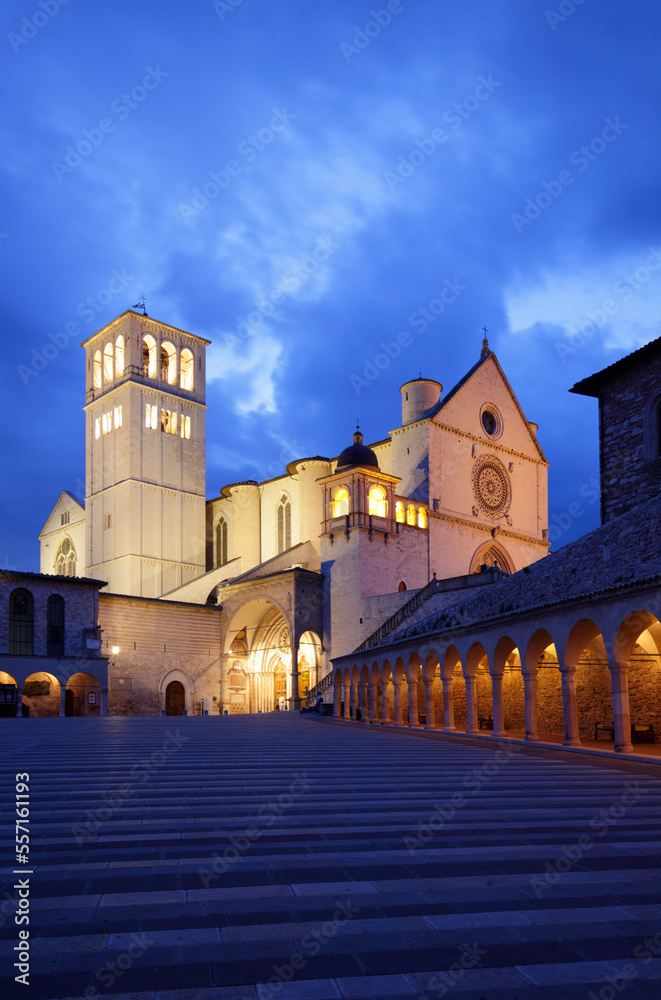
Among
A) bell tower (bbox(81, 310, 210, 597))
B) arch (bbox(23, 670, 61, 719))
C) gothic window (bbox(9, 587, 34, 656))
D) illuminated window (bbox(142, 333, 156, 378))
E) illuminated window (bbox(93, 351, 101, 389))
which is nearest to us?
gothic window (bbox(9, 587, 34, 656))

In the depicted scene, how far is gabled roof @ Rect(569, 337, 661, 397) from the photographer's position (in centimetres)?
2261

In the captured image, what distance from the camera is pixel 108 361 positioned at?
6241 cm

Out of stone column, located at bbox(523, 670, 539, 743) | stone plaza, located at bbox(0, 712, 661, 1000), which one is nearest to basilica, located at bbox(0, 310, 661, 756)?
stone column, located at bbox(523, 670, 539, 743)

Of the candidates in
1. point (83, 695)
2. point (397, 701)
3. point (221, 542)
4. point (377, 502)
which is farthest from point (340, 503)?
point (397, 701)

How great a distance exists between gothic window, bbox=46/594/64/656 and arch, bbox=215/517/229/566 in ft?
74.0

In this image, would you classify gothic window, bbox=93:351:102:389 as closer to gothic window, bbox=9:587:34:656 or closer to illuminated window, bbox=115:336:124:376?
illuminated window, bbox=115:336:124:376

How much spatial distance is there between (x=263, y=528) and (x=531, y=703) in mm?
39992

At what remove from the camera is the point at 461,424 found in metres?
50.7

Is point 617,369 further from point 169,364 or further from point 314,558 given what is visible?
point 169,364

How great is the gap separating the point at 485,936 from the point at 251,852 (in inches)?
92.9

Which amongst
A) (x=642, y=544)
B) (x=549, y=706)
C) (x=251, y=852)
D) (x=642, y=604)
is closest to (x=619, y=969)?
(x=251, y=852)

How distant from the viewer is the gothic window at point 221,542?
6159cm

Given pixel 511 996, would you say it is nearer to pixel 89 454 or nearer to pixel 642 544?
pixel 642 544

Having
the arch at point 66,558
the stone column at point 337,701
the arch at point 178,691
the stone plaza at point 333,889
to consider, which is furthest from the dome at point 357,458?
the stone plaza at point 333,889
